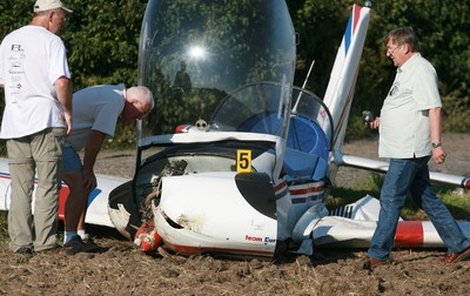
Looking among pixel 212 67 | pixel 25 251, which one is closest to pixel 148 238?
pixel 25 251

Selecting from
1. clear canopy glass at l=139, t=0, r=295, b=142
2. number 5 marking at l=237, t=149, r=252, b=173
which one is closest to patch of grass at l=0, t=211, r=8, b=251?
clear canopy glass at l=139, t=0, r=295, b=142

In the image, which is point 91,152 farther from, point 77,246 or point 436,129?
point 436,129

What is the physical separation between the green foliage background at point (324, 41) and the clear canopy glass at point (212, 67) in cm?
691

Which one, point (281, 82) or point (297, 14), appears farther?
point (297, 14)

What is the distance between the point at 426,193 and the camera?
26.0 ft

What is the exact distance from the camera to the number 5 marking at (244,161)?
765 cm

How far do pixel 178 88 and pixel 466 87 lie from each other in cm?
1295

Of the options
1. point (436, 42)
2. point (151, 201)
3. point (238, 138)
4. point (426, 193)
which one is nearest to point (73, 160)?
point (151, 201)

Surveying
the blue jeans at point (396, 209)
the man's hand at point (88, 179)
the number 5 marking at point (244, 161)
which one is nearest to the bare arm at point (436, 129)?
the blue jeans at point (396, 209)

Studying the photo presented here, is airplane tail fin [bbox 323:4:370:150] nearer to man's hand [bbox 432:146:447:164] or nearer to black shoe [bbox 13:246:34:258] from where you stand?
man's hand [bbox 432:146:447:164]

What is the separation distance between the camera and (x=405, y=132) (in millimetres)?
7574

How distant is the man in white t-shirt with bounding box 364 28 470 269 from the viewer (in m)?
7.49

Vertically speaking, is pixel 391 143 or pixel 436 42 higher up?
pixel 391 143

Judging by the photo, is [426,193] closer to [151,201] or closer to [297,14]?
[151,201]
